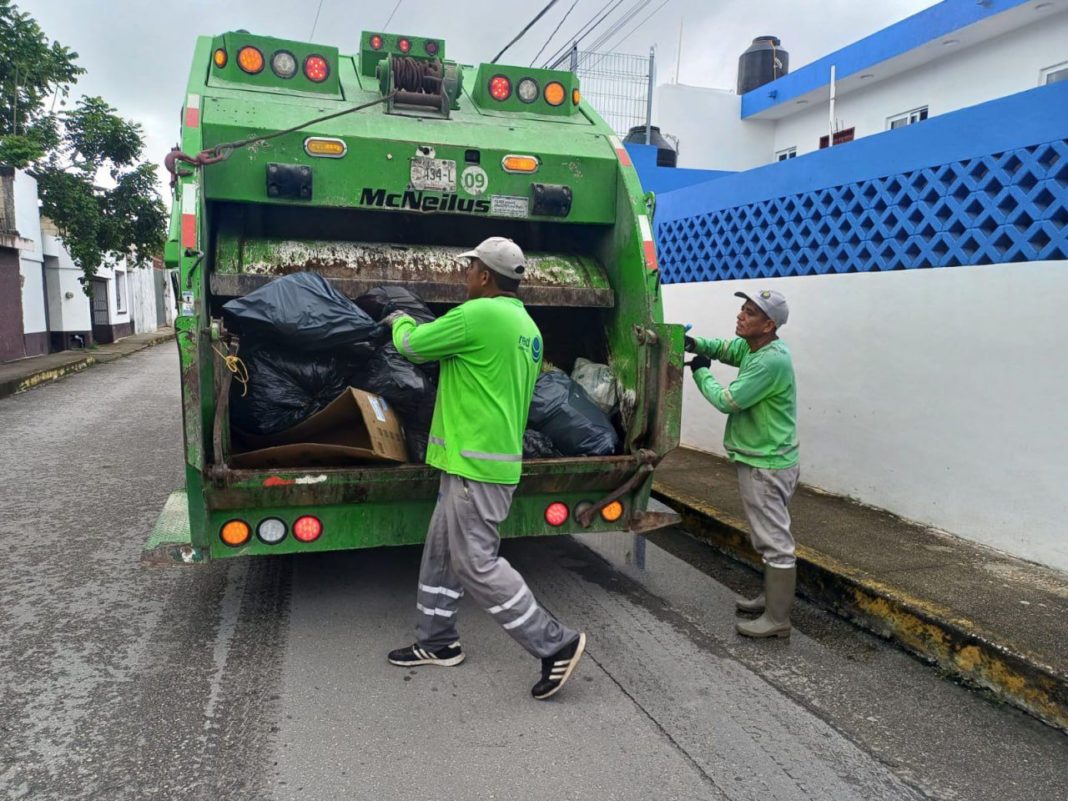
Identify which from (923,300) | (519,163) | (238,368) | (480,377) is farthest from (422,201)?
(923,300)

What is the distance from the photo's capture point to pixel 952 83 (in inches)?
392

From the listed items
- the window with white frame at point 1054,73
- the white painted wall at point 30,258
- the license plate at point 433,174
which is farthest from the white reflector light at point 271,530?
the white painted wall at point 30,258

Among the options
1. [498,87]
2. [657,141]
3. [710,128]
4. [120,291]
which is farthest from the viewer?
[120,291]

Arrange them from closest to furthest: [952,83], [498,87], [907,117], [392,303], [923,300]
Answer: [392,303] → [498,87] → [923,300] → [952,83] → [907,117]

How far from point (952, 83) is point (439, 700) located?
1011 cm

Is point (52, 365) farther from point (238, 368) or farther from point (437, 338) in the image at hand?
point (437, 338)

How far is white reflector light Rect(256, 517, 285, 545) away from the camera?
3223 mm

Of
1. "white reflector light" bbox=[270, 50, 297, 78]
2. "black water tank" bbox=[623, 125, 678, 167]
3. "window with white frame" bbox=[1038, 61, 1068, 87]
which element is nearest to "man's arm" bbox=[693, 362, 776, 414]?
"white reflector light" bbox=[270, 50, 297, 78]

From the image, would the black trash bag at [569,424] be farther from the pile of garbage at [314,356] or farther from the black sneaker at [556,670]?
the black sneaker at [556,670]

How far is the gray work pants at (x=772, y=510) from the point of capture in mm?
3531

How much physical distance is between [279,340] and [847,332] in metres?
3.57

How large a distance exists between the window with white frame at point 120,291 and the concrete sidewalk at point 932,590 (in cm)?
2282

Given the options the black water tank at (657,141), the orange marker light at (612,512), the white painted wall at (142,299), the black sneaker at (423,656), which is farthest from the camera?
the white painted wall at (142,299)

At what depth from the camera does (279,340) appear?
3.24 m
